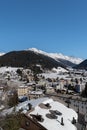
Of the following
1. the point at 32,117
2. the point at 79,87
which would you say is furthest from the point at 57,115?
the point at 79,87

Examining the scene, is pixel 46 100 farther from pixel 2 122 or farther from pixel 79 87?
pixel 79 87

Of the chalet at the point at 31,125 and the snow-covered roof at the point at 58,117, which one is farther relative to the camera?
the snow-covered roof at the point at 58,117

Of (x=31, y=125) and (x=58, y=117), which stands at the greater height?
(x=58, y=117)

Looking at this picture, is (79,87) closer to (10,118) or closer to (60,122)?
(60,122)

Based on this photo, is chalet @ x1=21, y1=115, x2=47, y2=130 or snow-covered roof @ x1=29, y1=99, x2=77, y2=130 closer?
chalet @ x1=21, y1=115, x2=47, y2=130

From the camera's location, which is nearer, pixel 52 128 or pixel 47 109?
pixel 52 128

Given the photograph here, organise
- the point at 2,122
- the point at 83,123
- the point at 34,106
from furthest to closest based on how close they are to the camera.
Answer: the point at 83,123
the point at 34,106
the point at 2,122

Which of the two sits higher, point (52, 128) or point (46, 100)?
point (46, 100)

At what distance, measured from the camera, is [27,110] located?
35.6 metres

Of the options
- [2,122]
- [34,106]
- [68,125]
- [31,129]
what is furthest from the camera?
[34,106]

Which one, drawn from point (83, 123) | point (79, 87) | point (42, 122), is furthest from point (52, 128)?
point (79, 87)

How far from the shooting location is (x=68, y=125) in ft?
113

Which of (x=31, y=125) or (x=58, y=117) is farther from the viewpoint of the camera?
(x=58, y=117)

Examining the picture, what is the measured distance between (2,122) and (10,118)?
649 mm
